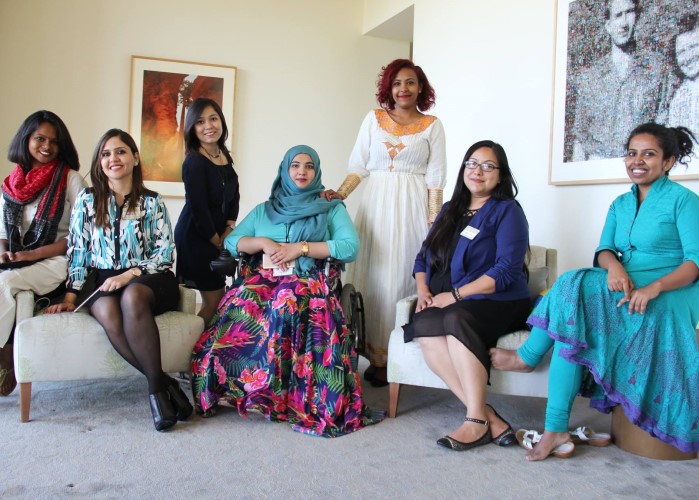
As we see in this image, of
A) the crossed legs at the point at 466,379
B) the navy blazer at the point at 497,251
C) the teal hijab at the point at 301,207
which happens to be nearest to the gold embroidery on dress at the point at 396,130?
the teal hijab at the point at 301,207

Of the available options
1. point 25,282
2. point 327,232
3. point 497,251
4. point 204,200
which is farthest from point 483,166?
point 25,282

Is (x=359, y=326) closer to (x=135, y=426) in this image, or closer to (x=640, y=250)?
(x=135, y=426)

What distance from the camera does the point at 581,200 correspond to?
3.70m

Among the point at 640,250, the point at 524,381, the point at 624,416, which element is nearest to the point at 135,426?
the point at 524,381

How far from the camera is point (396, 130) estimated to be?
340 cm

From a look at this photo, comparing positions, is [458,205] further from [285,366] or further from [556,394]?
[285,366]

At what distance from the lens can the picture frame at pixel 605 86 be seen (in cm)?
322

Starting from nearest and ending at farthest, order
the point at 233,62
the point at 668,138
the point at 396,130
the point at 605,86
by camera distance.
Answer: the point at 668,138
the point at 396,130
the point at 605,86
the point at 233,62

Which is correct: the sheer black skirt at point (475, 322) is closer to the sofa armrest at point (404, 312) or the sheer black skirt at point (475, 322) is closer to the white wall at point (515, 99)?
the sofa armrest at point (404, 312)

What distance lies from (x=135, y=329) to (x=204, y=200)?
87cm

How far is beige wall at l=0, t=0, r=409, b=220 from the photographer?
17.9 feet

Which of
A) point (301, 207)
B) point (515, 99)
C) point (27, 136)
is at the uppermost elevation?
point (515, 99)

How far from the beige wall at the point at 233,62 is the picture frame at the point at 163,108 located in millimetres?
95

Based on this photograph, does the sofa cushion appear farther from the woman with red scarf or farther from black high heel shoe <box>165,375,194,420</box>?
the woman with red scarf
